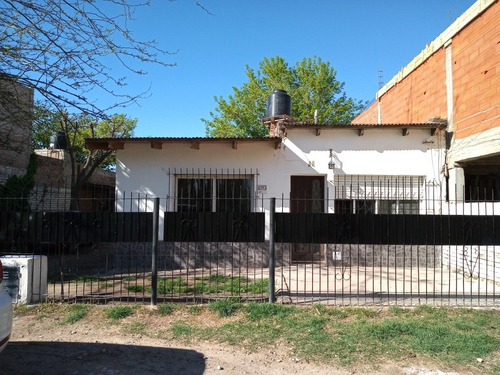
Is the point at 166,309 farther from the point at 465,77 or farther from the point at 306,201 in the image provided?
the point at 465,77

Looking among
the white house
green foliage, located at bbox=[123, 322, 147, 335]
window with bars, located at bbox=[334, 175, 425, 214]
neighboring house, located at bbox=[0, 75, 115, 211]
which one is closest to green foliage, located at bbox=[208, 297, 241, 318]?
green foliage, located at bbox=[123, 322, 147, 335]

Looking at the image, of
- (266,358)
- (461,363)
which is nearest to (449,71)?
(461,363)

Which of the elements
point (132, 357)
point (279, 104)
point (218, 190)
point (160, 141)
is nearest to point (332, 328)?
point (132, 357)

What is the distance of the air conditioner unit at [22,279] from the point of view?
5852 mm

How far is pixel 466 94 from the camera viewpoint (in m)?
9.16

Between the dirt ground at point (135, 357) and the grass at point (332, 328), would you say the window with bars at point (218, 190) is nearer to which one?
the grass at point (332, 328)

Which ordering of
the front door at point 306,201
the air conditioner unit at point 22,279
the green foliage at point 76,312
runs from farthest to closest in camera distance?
1. the front door at point 306,201
2. the air conditioner unit at point 22,279
3. the green foliage at point 76,312

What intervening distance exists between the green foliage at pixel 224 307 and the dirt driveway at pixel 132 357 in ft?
3.14

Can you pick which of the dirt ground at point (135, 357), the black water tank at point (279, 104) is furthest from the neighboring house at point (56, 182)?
the dirt ground at point (135, 357)

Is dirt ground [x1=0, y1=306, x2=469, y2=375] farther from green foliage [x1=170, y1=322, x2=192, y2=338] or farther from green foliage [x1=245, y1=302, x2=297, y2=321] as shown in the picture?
green foliage [x1=245, y1=302, x2=297, y2=321]

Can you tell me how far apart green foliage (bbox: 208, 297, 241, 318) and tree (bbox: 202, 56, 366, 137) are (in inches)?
818

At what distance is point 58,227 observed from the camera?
629 centimetres

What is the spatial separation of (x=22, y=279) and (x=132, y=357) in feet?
9.50

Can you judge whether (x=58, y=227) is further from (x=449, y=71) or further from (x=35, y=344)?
(x=449, y=71)
